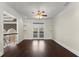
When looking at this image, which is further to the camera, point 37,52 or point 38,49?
point 38,49

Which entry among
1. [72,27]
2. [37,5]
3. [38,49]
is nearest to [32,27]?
[38,49]

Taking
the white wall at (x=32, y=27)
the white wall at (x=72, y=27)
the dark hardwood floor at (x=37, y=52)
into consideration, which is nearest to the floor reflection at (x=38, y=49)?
the dark hardwood floor at (x=37, y=52)

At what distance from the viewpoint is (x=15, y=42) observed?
8.49 m

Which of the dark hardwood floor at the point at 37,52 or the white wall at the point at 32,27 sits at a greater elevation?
the white wall at the point at 32,27

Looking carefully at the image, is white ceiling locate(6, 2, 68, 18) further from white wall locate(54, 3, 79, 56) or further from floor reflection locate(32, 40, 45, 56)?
floor reflection locate(32, 40, 45, 56)

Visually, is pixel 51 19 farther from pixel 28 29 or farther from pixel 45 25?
pixel 28 29

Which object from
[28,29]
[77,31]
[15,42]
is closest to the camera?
[77,31]

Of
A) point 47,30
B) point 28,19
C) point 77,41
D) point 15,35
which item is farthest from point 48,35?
point 77,41

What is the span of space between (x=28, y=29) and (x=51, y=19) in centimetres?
264

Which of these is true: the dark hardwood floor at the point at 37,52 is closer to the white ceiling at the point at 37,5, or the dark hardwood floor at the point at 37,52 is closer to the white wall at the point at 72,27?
the white wall at the point at 72,27

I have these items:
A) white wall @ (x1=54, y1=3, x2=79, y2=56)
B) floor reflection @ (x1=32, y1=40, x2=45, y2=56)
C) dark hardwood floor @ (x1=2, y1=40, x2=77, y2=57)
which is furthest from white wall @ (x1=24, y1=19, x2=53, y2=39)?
white wall @ (x1=54, y1=3, x2=79, y2=56)

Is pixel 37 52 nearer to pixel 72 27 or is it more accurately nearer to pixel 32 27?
pixel 72 27

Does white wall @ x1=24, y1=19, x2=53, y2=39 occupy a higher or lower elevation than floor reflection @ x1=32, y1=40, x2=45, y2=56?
higher

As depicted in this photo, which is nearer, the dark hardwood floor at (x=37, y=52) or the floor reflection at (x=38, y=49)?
the dark hardwood floor at (x=37, y=52)
